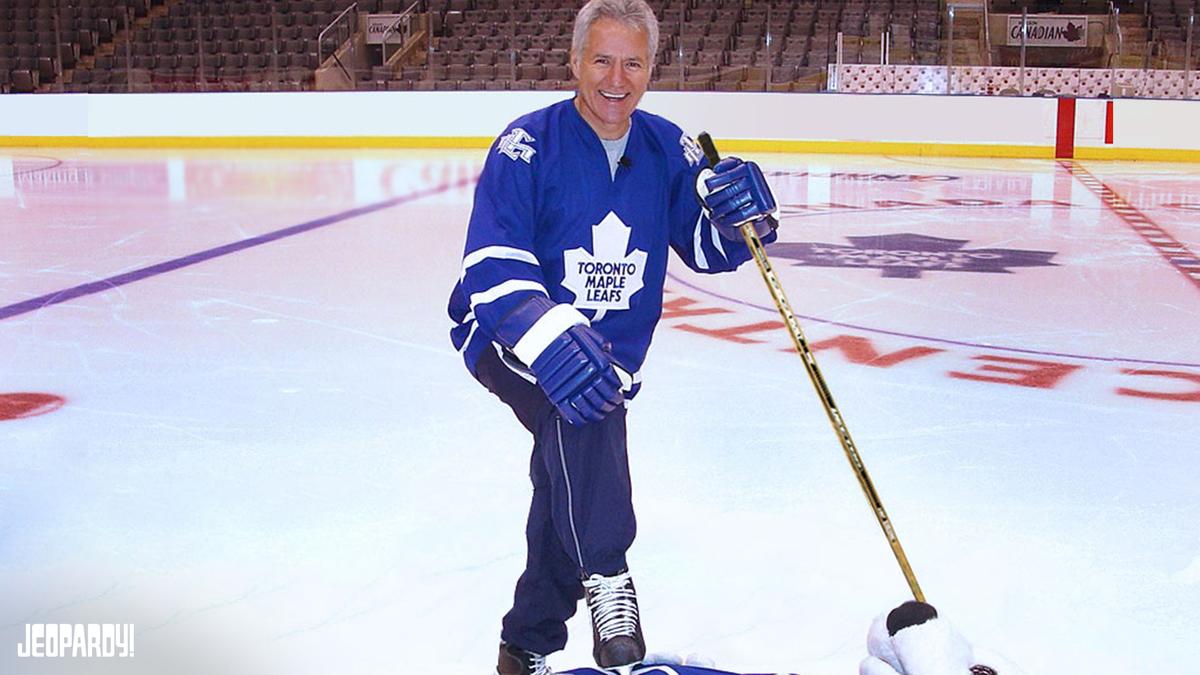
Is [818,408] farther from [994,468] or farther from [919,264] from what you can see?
[919,264]

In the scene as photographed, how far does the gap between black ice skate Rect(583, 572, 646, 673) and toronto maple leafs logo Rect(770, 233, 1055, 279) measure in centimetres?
372

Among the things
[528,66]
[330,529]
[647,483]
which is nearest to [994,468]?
[647,483]

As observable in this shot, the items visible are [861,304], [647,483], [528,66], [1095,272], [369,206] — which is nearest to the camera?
[647,483]

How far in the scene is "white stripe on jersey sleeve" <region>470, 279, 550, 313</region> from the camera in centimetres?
152

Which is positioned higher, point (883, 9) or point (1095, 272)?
point (883, 9)

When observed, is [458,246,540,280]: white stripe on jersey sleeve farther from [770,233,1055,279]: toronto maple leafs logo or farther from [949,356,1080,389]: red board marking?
[770,233,1055,279]: toronto maple leafs logo

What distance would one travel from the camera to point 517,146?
1.61m

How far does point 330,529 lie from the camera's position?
2.35 meters

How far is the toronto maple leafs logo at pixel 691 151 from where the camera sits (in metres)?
1.74

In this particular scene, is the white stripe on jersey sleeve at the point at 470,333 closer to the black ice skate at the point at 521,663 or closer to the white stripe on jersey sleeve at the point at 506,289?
the white stripe on jersey sleeve at the point at 506,289

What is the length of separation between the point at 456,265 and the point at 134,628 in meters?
3.59

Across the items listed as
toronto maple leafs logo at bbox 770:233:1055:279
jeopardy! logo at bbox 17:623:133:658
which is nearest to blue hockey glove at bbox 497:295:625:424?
jeopardy! logo at bbox 17:623:133:658

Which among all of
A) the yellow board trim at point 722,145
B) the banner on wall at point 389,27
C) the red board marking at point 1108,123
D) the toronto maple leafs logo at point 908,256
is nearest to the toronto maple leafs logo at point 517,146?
the toronto maple leafs logo at point 908,256

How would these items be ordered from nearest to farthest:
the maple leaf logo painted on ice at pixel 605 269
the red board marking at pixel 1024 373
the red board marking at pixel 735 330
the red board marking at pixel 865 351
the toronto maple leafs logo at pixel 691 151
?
1. the maple leaf logo painted on ice at pixel 605 269
2. the toronto maple leafs logo at pixel 691 151
3. the red board marking at pixel 1024 373
4. the red board marking at pixel 865 351
5. the red board marking at pixel 735 330
